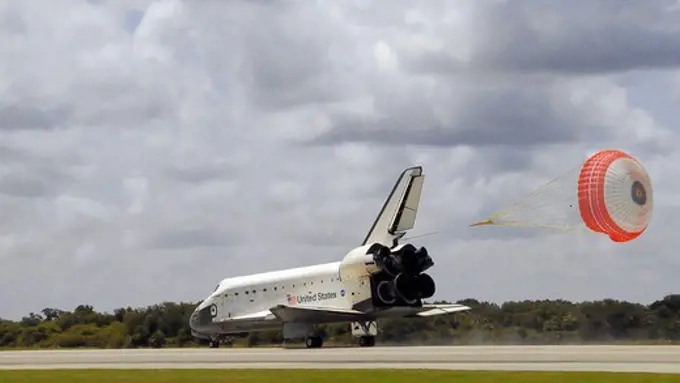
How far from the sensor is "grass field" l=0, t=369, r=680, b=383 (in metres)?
27.1

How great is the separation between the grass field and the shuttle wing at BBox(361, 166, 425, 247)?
1992 cm

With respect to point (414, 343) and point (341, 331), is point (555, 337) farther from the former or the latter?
point (341, 331)

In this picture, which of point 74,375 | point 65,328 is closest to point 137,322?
point 65,328

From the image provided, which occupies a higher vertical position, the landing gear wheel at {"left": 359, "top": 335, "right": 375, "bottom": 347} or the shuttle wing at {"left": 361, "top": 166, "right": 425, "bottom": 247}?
the shuttle wing at {"left": 361, "top": 166, "right": 425, "bottom": 247}

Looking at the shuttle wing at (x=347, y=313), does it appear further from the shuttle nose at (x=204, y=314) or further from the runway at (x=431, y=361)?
the runway at (x=431, y=361)

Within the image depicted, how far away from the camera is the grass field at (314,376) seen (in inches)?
1067

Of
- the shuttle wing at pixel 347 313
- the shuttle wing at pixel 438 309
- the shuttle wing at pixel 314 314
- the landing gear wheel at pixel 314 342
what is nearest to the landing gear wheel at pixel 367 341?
the shuttle wing at pixel 347 313

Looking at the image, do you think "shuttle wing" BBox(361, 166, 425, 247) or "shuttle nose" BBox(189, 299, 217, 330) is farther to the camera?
"shuttle nose" BBox(189, 299, 217, 330)

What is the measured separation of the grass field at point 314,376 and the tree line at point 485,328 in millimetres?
24503

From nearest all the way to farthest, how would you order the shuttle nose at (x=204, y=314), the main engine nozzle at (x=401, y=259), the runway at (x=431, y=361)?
the runway at (x=431, y=361) → the main engine nozzle at (x=401, y=259) → the shuttle nose at (x=204, y=314)

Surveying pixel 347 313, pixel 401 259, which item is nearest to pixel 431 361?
pixel 401 259

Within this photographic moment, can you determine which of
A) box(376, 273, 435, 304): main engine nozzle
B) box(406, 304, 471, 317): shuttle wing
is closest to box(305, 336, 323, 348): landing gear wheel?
box(376, 273, 435, 304): main engine nozzle

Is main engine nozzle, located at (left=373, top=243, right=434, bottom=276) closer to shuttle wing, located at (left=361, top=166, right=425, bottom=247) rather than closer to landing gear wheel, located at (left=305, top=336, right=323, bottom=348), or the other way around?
shuttle wing, located at (left=361, top=166, right=425, bottom=247)

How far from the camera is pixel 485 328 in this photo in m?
61.2
